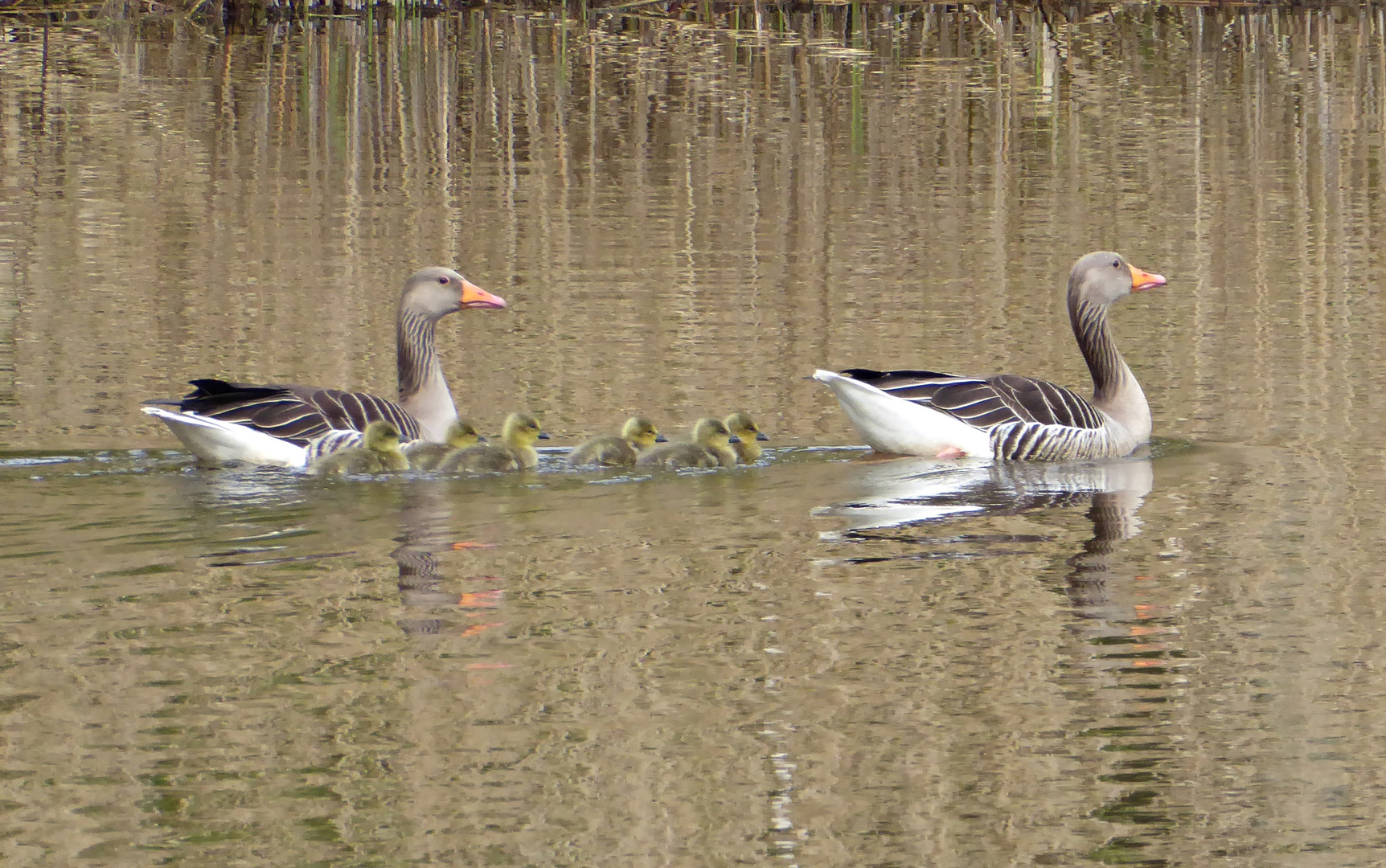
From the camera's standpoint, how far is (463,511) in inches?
346

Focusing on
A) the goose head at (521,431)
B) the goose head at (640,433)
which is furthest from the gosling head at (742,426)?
the goose head at (521,431)

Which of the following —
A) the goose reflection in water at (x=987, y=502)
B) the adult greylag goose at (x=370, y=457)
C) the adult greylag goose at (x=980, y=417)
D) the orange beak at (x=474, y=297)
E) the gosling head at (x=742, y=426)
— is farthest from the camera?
the orange beak at (x=474, y=297)

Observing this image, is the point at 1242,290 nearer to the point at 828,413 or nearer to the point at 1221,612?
the point at 828,413

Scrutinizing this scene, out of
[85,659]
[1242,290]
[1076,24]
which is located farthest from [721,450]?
[1076,24]

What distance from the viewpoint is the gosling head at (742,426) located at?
32.2ft

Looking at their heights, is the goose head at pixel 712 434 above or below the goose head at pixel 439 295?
below

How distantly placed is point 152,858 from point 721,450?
5.13 m

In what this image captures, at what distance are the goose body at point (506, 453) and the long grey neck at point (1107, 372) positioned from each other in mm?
3140

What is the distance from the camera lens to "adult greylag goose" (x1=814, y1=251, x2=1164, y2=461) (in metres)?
10.4

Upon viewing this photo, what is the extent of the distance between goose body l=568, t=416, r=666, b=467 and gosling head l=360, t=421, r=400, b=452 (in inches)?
31.9

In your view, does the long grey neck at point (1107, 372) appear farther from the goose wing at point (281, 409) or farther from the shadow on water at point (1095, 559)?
the goose wing at point (281, 409)

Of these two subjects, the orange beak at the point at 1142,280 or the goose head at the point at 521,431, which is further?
the orange beak at the point at 1142,280

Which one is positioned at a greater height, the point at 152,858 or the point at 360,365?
the point at 360,365

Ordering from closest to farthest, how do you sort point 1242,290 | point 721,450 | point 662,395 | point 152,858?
point 152,858 < point 721,450 < point 662,395 < point 1242,290
